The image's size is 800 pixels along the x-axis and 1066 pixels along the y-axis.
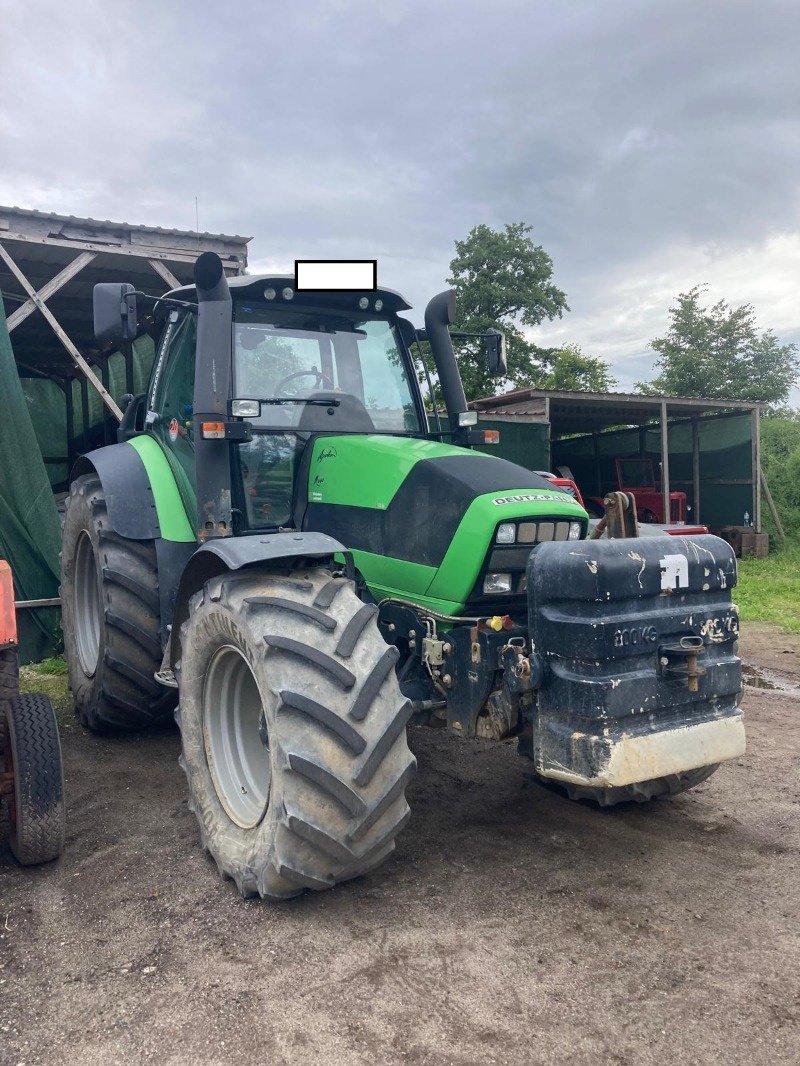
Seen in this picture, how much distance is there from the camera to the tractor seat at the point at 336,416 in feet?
13.3

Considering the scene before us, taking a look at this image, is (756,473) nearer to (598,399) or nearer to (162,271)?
(598,399)

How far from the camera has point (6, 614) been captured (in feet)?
11.7

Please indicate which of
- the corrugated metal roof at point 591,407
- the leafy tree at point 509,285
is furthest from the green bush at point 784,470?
the leafy tree at point 509,285

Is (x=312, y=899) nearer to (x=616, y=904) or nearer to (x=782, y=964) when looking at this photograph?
(x=616, y=904)

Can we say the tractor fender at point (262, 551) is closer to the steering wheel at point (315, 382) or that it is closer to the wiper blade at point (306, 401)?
the wiper blade at point (306, 401)

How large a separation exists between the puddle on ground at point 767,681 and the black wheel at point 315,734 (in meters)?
4.44

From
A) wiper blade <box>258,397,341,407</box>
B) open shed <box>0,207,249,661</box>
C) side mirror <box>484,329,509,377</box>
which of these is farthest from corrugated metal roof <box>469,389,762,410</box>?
wiper blade <box>258,397,341,407</box>

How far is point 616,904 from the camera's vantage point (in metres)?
3.10

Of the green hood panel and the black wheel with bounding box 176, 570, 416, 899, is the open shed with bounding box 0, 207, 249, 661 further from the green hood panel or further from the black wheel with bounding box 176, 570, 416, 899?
the black wheel with bounding box 176, 570, 416, 899

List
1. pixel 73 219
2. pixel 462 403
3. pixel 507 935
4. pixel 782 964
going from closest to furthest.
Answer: pixel 782 964, pixel 507 935, pixel 462 403, pixel 73 219

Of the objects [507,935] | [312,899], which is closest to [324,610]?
[312,899]

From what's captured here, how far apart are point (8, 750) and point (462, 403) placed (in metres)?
2.72

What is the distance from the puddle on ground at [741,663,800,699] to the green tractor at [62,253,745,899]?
3.38 meters

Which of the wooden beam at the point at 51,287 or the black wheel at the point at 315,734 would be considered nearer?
the black wheel at the point at 315,734
